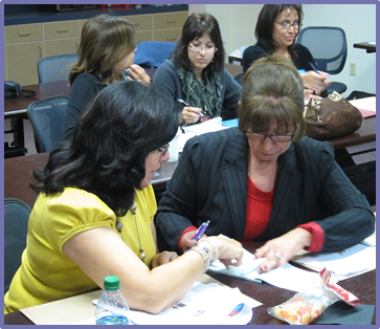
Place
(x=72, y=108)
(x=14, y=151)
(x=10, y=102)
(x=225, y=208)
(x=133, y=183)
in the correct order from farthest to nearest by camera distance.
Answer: (x=14, y=151), (x=10, y=102), (x=72, y=108), (x=225, y=208), (x=133, y=183)

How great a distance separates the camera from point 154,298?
1190 millimetres

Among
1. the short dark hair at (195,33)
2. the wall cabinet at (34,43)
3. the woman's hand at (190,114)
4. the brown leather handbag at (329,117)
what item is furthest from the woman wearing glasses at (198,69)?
the wall cabinet at (34,43)

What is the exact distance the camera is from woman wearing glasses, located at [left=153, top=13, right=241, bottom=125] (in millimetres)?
3018

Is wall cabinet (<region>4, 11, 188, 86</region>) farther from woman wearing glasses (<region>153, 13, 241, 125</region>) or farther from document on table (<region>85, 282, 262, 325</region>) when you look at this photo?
document on table (<region>85, 282, 262, 325</region>)

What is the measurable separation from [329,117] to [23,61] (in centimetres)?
436

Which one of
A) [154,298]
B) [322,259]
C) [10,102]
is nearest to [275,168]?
[322,259]

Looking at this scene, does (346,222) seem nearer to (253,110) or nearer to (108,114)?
(253,110)

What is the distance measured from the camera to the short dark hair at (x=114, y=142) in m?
1.27

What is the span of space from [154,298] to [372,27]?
5181mm

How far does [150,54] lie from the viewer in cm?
451

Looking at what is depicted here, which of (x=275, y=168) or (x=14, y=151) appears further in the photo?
(x=14, y=151)

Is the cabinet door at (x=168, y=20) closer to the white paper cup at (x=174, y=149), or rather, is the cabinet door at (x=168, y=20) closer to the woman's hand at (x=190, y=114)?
the woman's hand at (x=190, y=114)

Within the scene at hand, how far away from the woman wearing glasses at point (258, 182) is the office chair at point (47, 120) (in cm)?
122

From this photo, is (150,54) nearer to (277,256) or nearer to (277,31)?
(277,31)
